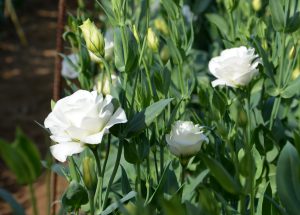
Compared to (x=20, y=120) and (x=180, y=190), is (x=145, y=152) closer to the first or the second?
(x=180, y=190)

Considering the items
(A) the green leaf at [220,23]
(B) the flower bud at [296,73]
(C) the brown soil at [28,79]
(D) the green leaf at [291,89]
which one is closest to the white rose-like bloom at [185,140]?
(D) the green leaf at [291,89]

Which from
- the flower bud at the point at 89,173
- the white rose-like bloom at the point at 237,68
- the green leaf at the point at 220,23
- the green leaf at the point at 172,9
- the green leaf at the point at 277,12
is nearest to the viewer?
the flower bud at the point at 89,173

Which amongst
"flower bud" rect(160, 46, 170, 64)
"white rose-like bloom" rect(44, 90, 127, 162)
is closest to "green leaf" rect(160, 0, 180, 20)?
"flower bud" rect(160, 46, 170, 64)

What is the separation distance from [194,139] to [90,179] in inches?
8.9

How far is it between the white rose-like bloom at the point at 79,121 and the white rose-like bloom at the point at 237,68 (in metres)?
0.25

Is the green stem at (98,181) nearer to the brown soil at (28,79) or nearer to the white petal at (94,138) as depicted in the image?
the white petal at (94,138)

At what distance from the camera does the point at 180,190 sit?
1.07 m

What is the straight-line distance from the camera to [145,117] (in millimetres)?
1031

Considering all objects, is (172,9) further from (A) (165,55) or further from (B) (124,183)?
(B) (124,183)

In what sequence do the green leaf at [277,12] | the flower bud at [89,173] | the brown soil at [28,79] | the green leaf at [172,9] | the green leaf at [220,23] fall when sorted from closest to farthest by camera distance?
the flower bud at [89,173], the green leaf at [277,12], the green leaf at [172,9], the green leaf at [220,23], the brown soil at [28,79]

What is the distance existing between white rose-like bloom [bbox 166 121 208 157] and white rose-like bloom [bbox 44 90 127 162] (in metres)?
0.13

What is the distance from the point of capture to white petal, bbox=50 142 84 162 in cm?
95

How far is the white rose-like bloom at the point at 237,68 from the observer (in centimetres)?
114

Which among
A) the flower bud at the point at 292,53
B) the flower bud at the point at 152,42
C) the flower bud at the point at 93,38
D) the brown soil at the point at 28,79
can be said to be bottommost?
the brown soil at the point at 28,79
